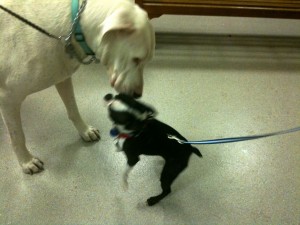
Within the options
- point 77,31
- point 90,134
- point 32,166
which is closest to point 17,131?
point 32,166

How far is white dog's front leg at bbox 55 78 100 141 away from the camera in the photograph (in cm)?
139

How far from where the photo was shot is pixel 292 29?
2494 millimetres

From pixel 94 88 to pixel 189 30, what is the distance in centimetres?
97

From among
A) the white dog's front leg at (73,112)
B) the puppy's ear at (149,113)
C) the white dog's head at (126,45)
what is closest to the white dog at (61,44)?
the white dog's head at (126,45)

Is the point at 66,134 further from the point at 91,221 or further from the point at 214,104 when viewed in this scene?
the point at 214,104

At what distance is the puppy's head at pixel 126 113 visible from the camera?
0.95 m

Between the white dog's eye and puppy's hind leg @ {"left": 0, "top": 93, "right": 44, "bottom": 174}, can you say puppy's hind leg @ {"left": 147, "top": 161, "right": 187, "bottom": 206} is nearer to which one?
the white dog's eye

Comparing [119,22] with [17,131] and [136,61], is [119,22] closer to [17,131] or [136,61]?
[136,61]

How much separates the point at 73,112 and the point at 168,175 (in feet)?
1.87

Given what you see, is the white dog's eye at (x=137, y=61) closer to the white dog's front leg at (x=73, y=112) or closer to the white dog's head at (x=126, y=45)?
the white dog's head at (x=126, y=45)

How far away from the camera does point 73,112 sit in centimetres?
147

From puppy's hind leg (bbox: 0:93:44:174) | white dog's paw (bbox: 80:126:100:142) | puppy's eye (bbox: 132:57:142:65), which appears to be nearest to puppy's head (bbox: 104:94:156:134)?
puppy's eye (bbox: 132:57:142:65)

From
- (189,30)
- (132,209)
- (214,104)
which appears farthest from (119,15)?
(189,30)

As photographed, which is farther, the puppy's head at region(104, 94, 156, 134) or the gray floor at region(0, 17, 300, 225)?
the gray floor at region(0, 17, 300, 225)
